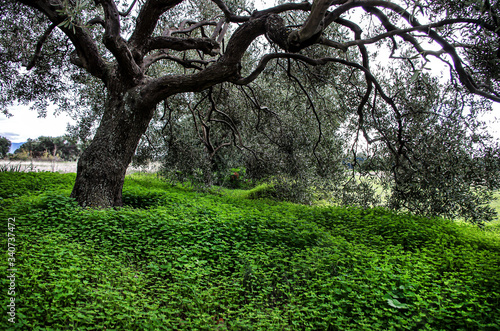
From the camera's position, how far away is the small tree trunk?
739 cm

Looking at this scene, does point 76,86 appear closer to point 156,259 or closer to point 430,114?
point 156,259

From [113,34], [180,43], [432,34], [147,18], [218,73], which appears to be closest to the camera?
[432,34]

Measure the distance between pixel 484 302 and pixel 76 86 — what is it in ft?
47.0

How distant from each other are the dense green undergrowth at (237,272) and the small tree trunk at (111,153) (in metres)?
0.67

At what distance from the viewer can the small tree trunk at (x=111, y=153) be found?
7395 mm

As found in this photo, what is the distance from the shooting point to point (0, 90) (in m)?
11.6

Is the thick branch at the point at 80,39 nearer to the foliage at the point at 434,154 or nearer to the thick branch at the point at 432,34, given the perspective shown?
the thick branch at the point at 432,34

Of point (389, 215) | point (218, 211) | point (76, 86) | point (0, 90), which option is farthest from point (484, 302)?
point (0, 90)

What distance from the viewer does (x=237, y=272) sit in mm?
4555

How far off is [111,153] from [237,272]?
16.2 feet

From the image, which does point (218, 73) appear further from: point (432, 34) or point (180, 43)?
point (432, 34)

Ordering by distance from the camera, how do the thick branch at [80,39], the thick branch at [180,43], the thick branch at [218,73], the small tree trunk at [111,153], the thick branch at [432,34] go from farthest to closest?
1. the thick branch at [180,43]
2. the thick branch at [80,39]
3. the small tree trunk at [111,153]
4. the thick branch at [218,73]
5. the thick branch at [432,34]

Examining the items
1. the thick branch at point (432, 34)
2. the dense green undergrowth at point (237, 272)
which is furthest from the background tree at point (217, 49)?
the dense green undergrowth at point (237, 272)

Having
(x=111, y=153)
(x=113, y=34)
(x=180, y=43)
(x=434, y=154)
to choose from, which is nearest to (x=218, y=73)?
(x=180, y=43)
